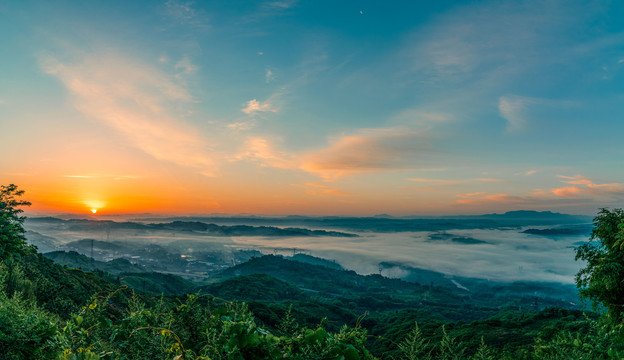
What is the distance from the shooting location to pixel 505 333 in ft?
323

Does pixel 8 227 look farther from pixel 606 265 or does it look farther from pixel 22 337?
pixel 606 265

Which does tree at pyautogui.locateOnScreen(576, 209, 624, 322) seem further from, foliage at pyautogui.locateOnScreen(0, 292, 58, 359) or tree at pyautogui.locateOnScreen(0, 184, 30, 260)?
tree at pyautogui.locateOnScreen(0, 184, 30, 260)

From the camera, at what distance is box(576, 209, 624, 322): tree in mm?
19719

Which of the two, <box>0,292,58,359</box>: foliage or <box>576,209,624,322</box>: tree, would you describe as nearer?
<box>0,292,58,359</box>: foliage

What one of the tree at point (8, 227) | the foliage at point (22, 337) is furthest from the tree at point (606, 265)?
the tree at point (8, 227)

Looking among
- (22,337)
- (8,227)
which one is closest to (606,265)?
(22,337)

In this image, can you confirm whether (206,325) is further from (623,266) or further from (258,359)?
(623,266)

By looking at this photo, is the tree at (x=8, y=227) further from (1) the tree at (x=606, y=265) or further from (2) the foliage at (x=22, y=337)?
(1) the tree at (x=606, y=265)

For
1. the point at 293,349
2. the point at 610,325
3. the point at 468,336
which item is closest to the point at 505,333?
the point at 468,336

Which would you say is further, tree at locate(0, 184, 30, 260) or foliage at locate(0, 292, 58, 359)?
tree at locate(0, 184, 30, 260)

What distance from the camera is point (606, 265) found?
65.0 feet

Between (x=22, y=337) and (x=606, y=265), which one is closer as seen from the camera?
(x=22, y=337)

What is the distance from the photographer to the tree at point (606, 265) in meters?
19.7

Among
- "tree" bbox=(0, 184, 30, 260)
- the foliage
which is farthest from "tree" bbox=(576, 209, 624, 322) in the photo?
"tree" bbox=(0, 184, 30, 260)
